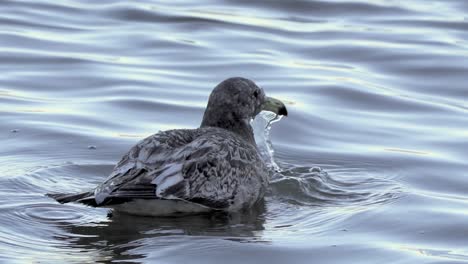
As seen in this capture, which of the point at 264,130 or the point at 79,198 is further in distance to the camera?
the point at 264,130

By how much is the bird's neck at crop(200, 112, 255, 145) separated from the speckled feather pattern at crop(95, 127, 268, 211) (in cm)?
45

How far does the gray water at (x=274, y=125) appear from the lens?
347 inches

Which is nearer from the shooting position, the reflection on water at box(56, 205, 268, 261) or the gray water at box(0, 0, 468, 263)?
the reflection on water at box(56, 205, 268, 261)

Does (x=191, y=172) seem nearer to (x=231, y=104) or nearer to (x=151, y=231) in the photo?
(x=151, y=231)

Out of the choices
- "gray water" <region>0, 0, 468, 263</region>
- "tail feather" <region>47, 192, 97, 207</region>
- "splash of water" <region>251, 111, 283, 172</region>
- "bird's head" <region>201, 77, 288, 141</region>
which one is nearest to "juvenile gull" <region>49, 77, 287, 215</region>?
"tail feather" <region>47, 192, 97, 207</region>

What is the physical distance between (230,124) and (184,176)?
57.1 inches

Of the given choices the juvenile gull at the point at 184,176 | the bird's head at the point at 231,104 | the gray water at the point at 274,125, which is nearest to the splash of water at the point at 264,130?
the gray water at the point at 274,125

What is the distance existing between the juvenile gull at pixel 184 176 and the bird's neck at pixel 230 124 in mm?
221

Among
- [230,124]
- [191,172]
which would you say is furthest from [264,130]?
[191,172]

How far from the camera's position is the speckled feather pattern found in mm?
9039

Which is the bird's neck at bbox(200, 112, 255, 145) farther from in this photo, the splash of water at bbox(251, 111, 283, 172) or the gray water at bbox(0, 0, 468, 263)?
the splash of water at bbox(251, 111, 283, 172)

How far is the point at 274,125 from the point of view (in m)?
12.5

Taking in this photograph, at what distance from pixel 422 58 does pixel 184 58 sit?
2.89 metres

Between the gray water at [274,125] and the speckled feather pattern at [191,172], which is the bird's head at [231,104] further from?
the gray water at [274,125]
